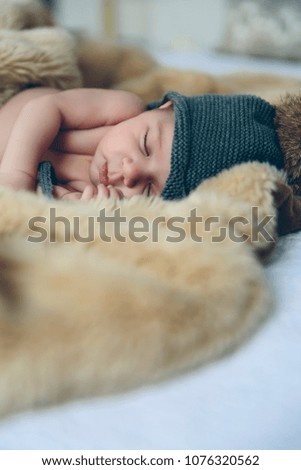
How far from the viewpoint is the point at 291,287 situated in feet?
2.17

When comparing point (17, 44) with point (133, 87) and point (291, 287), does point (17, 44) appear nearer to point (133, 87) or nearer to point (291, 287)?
point (133, 87)

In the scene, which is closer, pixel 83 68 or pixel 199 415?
pixel 199 415

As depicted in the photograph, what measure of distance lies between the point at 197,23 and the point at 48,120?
163 centimetres

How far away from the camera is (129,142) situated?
918mm

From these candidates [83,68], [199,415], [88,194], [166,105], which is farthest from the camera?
[83,68]

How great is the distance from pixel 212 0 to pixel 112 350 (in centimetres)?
212

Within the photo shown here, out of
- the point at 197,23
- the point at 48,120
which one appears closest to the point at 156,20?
the point at 197,23

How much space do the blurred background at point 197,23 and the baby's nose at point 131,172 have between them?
4.50 feet

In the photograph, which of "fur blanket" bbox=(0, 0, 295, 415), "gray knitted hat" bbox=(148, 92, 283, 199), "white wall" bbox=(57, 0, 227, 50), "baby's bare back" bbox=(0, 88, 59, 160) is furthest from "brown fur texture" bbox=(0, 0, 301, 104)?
"white wall" bbox=(57, 0, 227, 50)

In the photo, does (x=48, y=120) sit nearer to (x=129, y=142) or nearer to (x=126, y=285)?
(x=129, y=142)

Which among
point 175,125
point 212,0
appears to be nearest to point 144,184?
point 175,125

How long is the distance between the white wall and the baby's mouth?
1.59 metres

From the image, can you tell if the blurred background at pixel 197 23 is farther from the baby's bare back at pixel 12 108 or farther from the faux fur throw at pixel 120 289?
the faux fur throw at pixel 120 289

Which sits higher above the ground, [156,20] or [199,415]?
[156,20]
